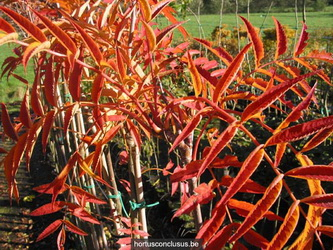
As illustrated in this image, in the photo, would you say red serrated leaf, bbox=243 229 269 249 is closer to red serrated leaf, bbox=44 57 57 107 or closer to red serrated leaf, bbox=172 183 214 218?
red serrated leaf, bbox=172 183 214 218

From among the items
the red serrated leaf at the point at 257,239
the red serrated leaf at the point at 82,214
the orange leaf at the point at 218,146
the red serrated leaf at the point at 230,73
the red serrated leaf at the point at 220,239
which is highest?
the red serrated leaf at the point at 230,73

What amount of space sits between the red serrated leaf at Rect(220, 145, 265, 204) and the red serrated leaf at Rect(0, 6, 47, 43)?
286 millimetres

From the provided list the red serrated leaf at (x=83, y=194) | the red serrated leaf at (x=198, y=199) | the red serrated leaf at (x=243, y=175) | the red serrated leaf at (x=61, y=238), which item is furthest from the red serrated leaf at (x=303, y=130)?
the red serrated leaf at (x=61, y=238)

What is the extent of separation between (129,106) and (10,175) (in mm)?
253

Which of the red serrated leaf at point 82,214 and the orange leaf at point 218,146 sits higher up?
the orange leaf at point 218,146

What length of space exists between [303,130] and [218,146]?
0.09 metres

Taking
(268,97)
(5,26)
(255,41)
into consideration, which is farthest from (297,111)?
(5,26)

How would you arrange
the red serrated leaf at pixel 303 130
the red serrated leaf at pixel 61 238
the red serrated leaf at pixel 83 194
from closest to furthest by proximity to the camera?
the red serrated leaf at pixel 303 130, the red serrated leaf at pixel 83 194, the red serrated leaf at pixel 61 238

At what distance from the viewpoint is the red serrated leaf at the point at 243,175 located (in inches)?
12.3

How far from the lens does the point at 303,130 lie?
31cm

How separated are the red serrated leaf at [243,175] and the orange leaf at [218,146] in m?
0.03

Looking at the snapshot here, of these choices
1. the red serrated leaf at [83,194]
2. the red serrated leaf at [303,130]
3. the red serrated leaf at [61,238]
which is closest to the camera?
the red serrated leaf at [303,130]

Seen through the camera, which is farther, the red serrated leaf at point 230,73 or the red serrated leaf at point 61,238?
the red serrated leaf at point 61,238

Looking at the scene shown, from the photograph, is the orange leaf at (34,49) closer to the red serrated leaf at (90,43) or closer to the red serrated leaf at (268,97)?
the red serrated leaf at (90,43)
